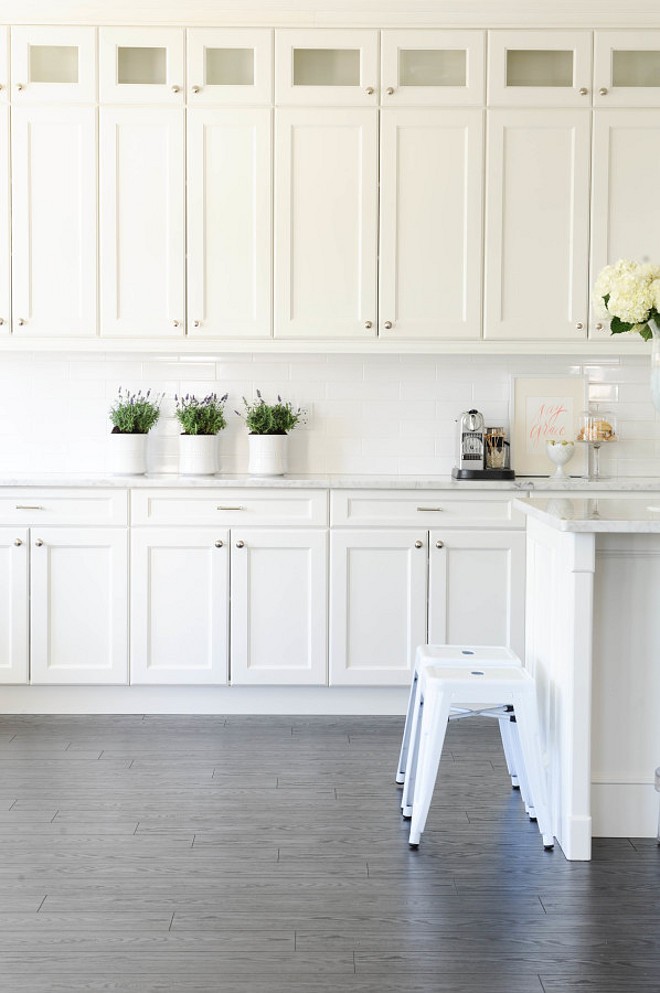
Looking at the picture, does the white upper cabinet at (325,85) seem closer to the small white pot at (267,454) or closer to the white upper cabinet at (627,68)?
the white upper cabinet at (627,68)

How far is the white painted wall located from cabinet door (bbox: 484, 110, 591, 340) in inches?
15.9

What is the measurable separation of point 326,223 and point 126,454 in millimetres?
1258

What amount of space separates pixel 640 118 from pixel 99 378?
2501 millimetres

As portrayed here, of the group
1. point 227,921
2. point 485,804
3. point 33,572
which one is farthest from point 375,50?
point 227,921

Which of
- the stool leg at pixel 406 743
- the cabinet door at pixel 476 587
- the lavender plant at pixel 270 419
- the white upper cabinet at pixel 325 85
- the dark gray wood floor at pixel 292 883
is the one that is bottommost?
the dark gray wood floor at pixel 292 883

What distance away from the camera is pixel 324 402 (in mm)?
4426

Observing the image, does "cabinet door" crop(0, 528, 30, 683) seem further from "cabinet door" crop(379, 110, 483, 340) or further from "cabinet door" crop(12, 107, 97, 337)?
"cabinet door" crop(379, 110, 483, 340)

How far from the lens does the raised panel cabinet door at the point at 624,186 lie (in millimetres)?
3980

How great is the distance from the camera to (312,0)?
3922 millimetres

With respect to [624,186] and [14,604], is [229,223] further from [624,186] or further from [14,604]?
[14,604]

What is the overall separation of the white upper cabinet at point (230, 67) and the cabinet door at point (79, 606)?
176 cm

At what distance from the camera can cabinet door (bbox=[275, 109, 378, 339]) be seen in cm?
398

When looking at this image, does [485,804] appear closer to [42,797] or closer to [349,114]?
[42,797]

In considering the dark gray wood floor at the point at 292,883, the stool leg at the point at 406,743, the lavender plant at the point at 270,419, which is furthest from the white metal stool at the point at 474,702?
the lavender plant at the point at 270,419
